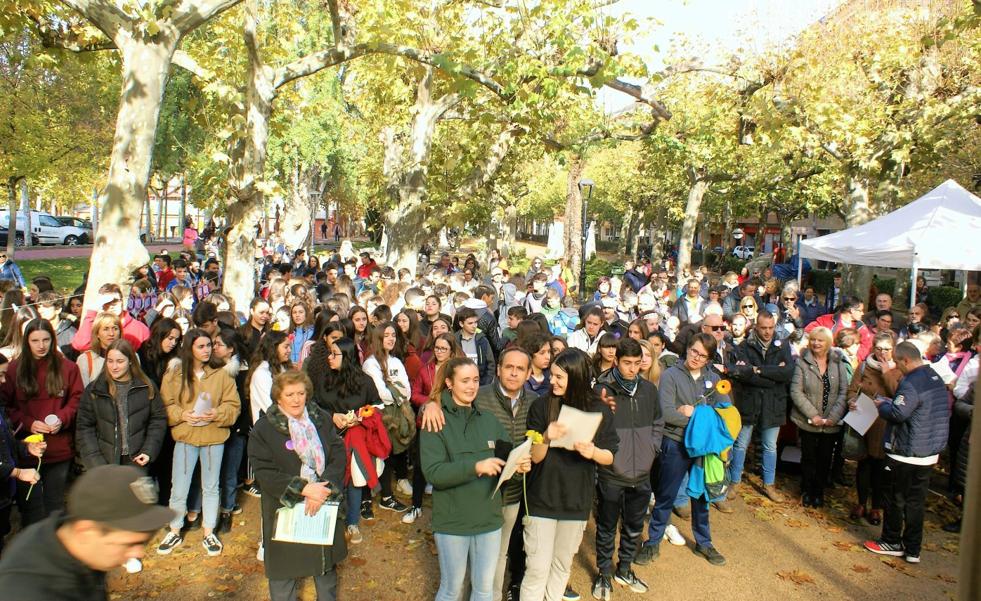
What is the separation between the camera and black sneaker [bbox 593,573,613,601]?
4.98m

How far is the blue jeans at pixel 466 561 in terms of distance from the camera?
154 inches

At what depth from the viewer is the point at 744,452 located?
688 centimetres

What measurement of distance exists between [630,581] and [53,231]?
42.7 meters

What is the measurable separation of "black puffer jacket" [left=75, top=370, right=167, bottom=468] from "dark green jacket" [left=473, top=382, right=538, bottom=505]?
261cm

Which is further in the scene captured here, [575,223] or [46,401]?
[575,223]

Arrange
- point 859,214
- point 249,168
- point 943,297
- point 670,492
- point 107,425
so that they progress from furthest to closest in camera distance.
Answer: point 943,297, point 859,214, point 249,168, point 670,492, point 107,425

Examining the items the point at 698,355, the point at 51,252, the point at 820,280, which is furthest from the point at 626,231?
the point at 698,355

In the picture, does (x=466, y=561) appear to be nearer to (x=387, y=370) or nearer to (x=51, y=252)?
(x=387, y=370)

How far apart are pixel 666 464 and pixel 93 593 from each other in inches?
167

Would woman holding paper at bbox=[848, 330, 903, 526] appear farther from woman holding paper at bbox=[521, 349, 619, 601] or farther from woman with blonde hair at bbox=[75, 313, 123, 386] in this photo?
woman with blonde hair at bbox=[75, 313, 123, 386]

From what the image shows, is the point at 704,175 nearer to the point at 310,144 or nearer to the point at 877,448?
the point at 310,144

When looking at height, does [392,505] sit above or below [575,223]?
below

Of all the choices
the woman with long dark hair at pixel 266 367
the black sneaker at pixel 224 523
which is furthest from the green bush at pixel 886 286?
the black sneaker at pixel 224 523

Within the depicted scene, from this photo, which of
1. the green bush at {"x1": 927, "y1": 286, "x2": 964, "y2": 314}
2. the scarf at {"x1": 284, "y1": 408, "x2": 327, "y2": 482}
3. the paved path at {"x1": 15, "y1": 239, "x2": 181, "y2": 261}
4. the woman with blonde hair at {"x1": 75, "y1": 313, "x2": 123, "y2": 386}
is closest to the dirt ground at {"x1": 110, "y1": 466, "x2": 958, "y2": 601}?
the scarf at {"x1": 284, "y1": 408, "x2": 327, "y2": 482}
